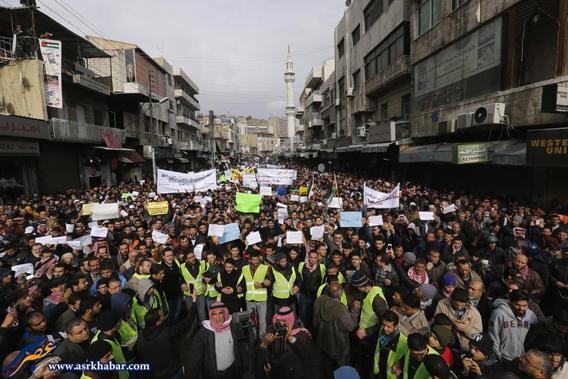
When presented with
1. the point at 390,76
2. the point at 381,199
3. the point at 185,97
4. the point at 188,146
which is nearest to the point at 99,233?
the point at 381,199

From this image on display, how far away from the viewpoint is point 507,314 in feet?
12.4

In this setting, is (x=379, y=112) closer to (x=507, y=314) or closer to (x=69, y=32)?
(x=69, y=32)

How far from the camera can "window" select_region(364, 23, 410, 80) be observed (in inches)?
736

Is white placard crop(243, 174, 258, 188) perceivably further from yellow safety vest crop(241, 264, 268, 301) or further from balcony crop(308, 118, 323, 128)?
balcony crop(308, 118, 323, 128)

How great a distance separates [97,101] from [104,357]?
1009 inches

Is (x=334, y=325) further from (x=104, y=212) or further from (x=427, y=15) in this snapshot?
(x=427, y=15)

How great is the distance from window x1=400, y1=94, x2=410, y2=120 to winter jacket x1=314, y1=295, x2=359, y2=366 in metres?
17.6

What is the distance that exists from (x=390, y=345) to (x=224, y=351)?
1851 millimetres

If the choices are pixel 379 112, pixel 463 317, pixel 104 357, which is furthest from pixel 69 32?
pixel 463 317

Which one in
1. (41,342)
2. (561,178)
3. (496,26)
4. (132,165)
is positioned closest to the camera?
(41,342)

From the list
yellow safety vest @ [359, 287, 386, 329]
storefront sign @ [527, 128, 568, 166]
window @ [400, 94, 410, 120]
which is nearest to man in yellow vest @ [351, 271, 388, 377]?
yellow safety vest @ [359, 287, 386, 329]

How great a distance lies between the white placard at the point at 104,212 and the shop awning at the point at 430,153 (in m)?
12.4

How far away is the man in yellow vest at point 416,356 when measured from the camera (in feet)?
9.84

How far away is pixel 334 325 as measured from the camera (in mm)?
4152
